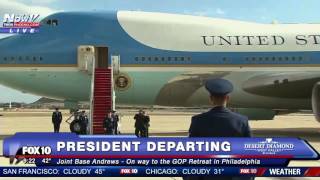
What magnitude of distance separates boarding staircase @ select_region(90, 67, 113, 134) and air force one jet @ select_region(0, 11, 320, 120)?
74 centimetres

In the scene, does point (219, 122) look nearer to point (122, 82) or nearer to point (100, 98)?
point (100, 98)

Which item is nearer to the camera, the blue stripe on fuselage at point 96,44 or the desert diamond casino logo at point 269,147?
the desert diamond casino logo at point 269,147

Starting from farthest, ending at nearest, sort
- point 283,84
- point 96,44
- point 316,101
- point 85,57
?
1. point 283,84
2. point 96,44
3. point 85,57
4. point 316,101

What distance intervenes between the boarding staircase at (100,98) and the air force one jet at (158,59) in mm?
736

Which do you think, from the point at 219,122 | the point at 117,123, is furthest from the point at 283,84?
the point at 219,122

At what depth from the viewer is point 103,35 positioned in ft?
63.0

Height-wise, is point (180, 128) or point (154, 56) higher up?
point (154, 56)

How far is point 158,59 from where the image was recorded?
19281mm

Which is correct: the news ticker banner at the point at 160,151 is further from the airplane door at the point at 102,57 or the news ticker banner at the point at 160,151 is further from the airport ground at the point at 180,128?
the airplane door at the point at 102,57

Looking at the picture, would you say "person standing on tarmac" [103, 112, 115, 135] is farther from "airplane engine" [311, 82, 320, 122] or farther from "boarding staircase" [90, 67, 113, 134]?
"airplane engine" [311, 82, 320, 122]

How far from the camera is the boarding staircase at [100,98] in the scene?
17266 millimetres

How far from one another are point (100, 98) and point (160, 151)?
47.6ft

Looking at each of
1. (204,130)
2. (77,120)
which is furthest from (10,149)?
(77,120)

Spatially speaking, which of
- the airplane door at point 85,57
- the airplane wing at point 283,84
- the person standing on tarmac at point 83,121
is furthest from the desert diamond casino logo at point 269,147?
the airplane wing at point 283,84
